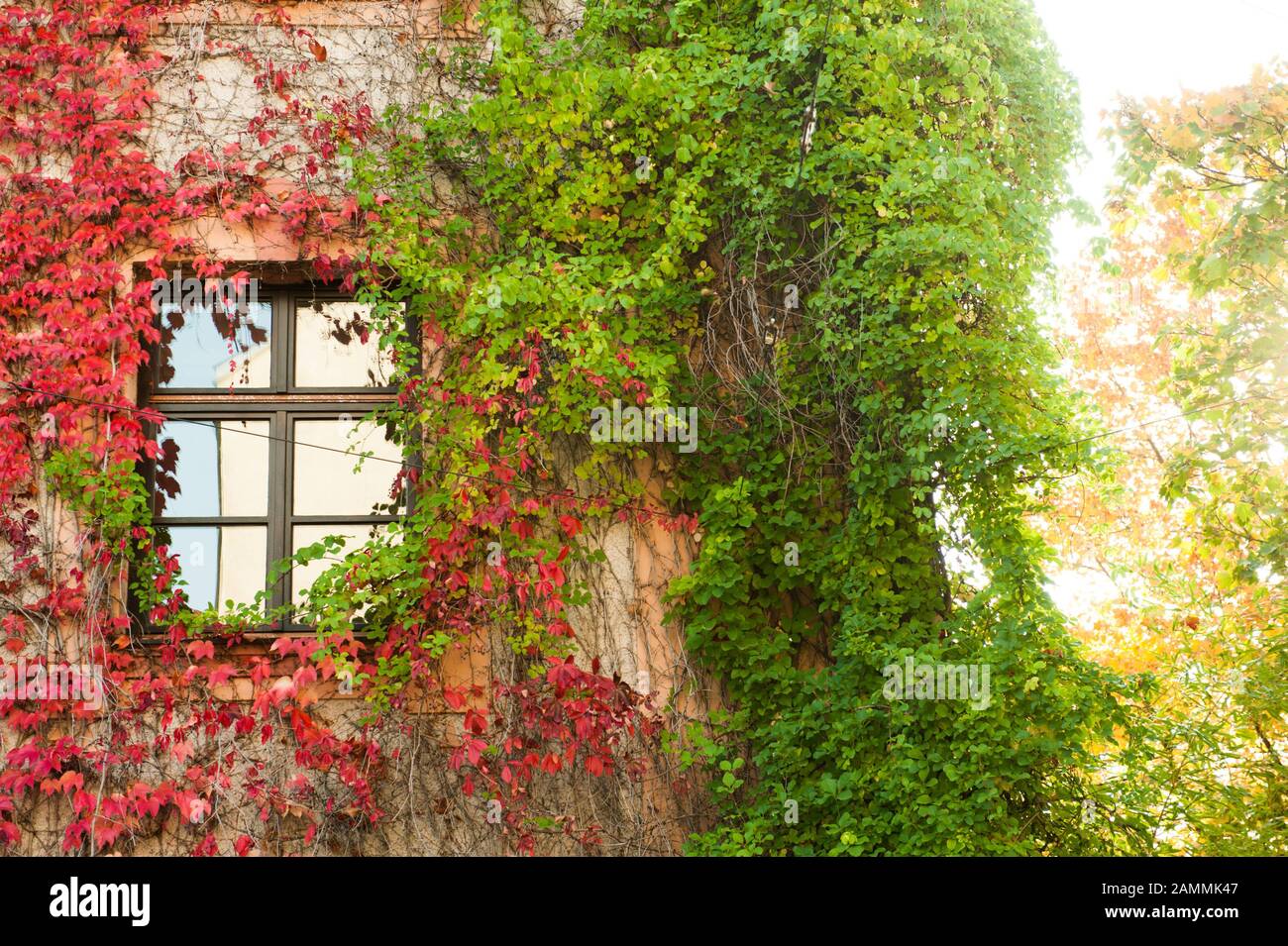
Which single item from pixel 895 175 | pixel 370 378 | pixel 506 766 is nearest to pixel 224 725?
pixel 506 766

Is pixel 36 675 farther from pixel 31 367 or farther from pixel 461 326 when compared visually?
pixel 461 326

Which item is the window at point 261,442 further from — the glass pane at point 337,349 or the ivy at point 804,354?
the ivy at point 804,354

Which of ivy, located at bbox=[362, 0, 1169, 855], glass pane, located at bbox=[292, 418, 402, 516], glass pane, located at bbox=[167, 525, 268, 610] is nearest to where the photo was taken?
ivy, located at bbox=[362, 0, 1169, 855]

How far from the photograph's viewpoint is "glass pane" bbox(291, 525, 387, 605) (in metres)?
4.96

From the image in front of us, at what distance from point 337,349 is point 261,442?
0.56 metres

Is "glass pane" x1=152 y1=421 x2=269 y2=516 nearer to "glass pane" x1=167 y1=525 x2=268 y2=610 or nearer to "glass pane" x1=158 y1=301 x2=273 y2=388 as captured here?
"glass pane" x1=167 y1=525 x2=268 y2=610

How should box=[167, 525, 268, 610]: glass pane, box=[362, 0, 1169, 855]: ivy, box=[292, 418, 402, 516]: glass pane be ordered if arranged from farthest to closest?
box=[292, 418, 402, 516]: glass pane → box=[167, 525, 268, 610]: glass pane → box=[362, 0, 1169, 855]: ivy

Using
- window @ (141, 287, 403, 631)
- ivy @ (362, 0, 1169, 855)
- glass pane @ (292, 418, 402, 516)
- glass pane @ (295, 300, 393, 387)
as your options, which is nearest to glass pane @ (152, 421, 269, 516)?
window @ (141, 287, 403, 631)

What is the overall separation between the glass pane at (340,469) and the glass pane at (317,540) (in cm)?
7

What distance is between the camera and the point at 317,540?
504 cm

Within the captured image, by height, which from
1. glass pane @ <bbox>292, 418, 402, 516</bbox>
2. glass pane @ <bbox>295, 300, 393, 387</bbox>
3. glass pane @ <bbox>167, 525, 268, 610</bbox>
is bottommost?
glass pane @ <bbox>167, 525, 268, 610</bbox>

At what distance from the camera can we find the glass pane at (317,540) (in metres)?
4.96

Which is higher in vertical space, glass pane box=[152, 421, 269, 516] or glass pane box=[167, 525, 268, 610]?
glass pane box=[152, 421, 269, 516]

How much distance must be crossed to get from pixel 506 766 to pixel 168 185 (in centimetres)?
313
